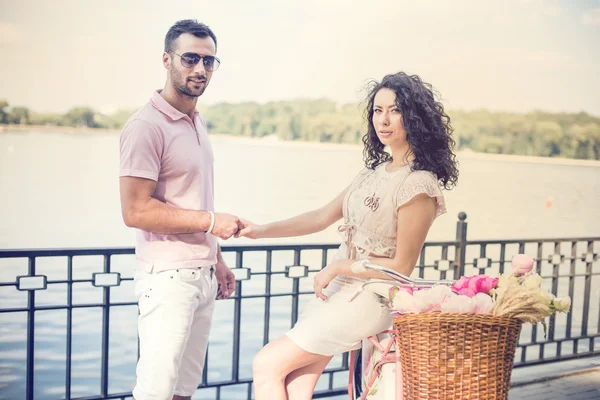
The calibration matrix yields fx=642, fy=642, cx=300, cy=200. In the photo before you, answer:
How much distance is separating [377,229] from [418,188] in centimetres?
16

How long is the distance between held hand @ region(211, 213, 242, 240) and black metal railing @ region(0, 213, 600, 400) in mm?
838

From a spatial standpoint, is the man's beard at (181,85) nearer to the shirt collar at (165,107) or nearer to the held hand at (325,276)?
the shirt collar at (165,107)

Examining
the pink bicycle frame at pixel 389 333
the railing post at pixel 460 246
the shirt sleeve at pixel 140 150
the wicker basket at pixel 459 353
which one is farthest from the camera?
the railing post at pixel 460 246

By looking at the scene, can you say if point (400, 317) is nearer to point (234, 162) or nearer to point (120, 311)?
point (120, 311)

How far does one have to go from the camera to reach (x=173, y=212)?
1863 mm

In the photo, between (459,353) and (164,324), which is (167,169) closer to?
(164,324)

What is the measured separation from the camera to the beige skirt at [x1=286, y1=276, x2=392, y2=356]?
68.1 inches

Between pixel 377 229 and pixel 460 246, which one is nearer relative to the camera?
pixel 377 229

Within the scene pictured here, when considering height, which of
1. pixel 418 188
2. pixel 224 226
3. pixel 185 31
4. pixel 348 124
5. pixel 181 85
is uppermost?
pixel 348 124

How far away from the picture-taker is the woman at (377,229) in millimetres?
1726

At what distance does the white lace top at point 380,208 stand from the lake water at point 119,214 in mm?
4494

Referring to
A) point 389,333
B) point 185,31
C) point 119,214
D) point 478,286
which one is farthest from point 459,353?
point 119,214

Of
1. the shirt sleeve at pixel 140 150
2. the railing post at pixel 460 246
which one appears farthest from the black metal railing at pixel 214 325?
the shirt sleeve at pixel 140 150

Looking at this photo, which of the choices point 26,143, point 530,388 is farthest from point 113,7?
point 530,388
